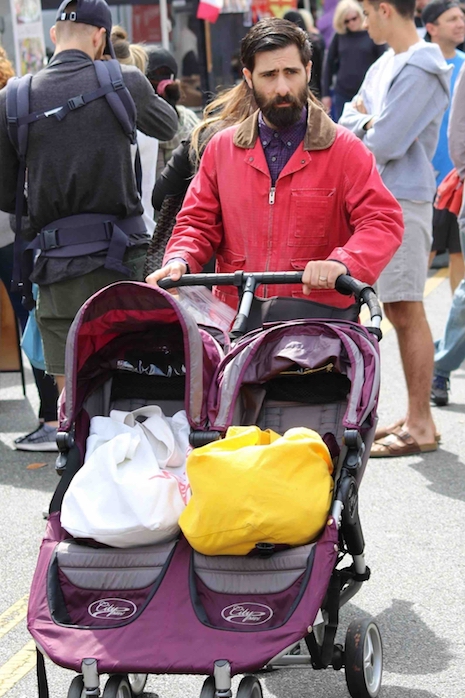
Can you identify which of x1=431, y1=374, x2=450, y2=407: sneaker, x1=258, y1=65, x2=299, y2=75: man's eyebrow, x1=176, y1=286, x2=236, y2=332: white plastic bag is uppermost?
x1=258, y1=65, x2=299, y2=75: man's eyebrow

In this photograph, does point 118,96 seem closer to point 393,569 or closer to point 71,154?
point 71,154

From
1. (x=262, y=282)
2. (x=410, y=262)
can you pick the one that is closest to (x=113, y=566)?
(x=262, y=282)

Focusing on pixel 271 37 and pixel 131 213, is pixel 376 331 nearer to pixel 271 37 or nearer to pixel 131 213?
pixel 271 37

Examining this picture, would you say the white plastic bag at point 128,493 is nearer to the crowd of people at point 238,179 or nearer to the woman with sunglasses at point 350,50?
the crowd of people at point 238,179

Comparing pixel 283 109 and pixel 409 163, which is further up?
pixel 283 109

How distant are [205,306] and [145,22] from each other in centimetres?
1069

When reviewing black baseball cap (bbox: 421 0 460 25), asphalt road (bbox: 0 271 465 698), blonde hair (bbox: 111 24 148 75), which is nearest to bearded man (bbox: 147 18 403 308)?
asphalt road (bbox: 0 271 465 698)

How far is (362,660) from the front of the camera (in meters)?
3.58

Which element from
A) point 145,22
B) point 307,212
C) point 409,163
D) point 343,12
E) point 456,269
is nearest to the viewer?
point 307,212

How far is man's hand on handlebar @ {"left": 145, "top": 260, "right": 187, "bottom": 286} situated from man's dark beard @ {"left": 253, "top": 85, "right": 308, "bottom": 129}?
2.25 feet

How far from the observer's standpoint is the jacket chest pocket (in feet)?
14.1

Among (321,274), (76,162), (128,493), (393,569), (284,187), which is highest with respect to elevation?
(284,187)

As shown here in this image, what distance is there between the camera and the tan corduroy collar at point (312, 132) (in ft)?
14.1

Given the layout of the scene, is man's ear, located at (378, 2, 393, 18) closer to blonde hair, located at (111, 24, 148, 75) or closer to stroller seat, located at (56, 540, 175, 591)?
blonde hair, located at (111, 24, 148, 75)
